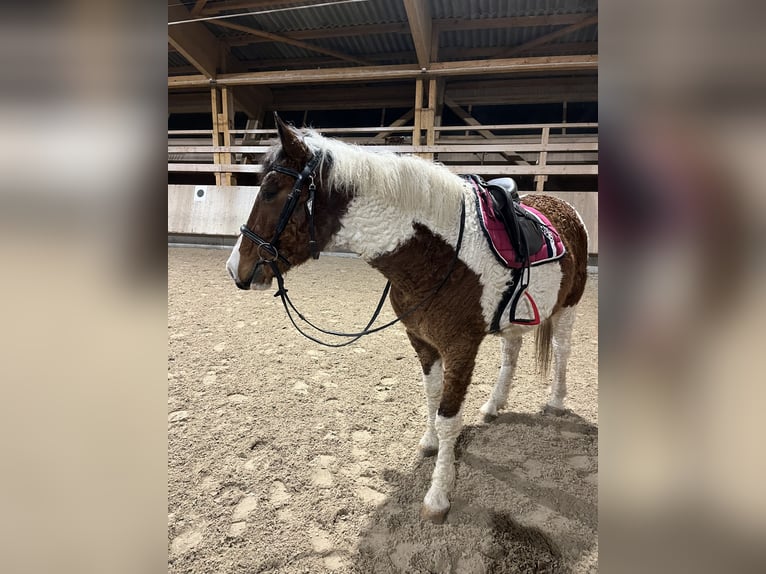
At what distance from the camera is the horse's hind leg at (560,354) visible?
221 centimetres

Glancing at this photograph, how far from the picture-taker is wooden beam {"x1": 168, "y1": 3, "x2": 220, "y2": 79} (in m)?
6.43

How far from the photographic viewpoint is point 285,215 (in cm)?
130

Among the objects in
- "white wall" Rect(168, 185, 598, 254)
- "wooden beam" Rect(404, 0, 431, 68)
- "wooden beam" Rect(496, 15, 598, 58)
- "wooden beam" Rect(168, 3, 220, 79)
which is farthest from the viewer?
"white wall" Rect(168, 185, 598, 254)

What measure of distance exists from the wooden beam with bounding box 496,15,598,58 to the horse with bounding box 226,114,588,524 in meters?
6.58

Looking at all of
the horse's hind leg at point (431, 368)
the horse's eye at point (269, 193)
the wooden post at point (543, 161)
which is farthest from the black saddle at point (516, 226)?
the wooden post at point (543, 161)

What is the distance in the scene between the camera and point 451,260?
4.67ft

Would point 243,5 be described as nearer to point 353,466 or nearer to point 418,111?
point 418,111

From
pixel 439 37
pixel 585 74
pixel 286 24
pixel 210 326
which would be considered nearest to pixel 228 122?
pixel 286 24

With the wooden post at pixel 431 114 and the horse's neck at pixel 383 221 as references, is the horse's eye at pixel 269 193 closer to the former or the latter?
the horse's neck at pixel 383 221

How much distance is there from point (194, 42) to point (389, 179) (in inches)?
316

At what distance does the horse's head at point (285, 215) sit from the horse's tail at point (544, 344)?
150cm

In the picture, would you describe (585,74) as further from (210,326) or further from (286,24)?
(210,326)

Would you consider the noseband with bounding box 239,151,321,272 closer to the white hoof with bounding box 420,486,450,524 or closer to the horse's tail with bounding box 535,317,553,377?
the white hoof with bounding box 420,486,450,524

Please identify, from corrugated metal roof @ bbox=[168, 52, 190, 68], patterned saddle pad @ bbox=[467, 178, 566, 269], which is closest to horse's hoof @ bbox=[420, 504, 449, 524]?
patterned saddle pad @ bbox=[467, 178, 566, 269]
